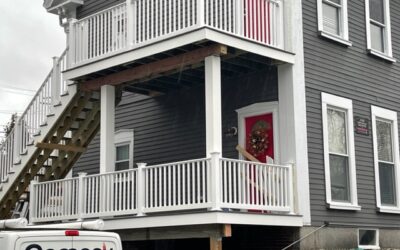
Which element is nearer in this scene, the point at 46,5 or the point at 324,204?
the point at 324,204

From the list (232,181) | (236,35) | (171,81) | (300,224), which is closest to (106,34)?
(171,81)

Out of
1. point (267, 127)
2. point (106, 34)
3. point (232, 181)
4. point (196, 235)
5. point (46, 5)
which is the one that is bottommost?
point (196, 235)

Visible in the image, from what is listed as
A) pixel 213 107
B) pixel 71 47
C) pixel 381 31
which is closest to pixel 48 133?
pixel 71 47

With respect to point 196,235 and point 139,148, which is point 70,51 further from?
point 196,235

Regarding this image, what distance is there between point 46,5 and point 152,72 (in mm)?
7593

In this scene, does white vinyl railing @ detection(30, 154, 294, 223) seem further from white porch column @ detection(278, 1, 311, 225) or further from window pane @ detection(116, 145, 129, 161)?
window pane @ detection(116, 145, 129, 161)

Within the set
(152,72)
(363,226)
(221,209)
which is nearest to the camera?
(221,209)

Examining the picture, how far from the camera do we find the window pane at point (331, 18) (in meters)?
15.0

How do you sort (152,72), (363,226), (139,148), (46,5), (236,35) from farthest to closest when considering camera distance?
(46,5)
(139,148)
(363,226)
(152,72)
(236,35)

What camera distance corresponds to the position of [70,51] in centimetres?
1491

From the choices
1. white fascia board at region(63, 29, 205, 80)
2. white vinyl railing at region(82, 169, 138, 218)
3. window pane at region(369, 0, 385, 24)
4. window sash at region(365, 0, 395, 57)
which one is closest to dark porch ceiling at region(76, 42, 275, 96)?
white fascia board at region(63, 29, 205, 80)

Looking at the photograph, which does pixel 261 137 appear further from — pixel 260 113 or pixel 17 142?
pixel 17 142

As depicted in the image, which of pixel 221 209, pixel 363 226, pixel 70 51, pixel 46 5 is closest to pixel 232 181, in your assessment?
pixel 221 209

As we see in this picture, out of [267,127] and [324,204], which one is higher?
[267,127]
